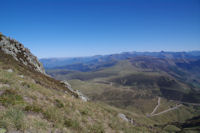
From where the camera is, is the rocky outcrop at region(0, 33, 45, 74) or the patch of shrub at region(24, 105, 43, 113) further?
the rocky outcrop at region(0, 33, 45, 74)

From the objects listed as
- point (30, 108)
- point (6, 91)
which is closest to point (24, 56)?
point (6, 91)

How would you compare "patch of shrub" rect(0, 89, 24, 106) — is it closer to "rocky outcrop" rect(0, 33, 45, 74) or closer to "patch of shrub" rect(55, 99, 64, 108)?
"patch of shrub" rect(55, 99, 64, 108)

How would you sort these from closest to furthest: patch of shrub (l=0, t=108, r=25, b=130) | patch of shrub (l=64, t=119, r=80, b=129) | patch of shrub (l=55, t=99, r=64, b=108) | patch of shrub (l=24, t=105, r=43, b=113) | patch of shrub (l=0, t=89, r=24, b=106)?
1. patch of shrub (l=0, t=108, r=25, b=130)
2. patch of shrub (l=0, t=89, r=24, b=106)
3. patch of shrub (l=24, t=105, r=43, b=113)
4. patch of shrub (l=64, t=119, r=80, b=129)
5. patch of shrub (l=55, t=99, r=64, b=108)

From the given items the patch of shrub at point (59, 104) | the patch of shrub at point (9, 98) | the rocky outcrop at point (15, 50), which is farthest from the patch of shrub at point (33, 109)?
the rocky outcrop at point (15, 50)

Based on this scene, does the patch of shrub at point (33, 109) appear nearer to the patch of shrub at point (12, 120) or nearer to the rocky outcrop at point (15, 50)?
the patch of shrub at point (12, 120)

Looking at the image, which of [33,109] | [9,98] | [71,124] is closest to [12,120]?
[33,109]

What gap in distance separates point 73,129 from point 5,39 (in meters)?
41.3

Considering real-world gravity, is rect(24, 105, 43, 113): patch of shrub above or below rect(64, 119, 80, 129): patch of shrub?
above

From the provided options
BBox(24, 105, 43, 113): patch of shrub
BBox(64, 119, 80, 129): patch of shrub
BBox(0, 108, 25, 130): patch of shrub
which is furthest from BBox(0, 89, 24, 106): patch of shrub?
BBox(64, 119, 80, 129): patch of shrub

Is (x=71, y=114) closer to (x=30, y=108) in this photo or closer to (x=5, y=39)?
(x=30, y=108)

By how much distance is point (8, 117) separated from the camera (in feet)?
22.6

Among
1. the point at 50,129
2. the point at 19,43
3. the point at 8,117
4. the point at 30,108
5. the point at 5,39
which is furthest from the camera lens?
the point at 19,43

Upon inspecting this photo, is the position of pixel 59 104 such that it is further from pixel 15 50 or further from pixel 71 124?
pixel 15 50

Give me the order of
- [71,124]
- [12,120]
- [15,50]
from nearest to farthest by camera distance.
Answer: [12,120], [71,124], [15,50]
